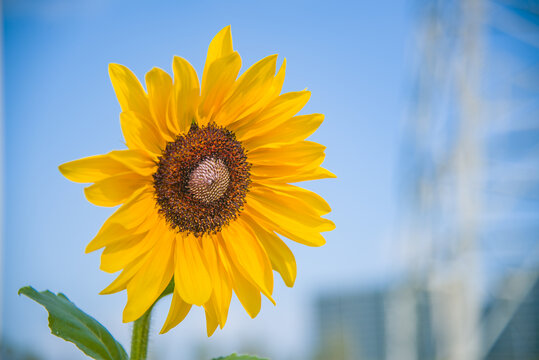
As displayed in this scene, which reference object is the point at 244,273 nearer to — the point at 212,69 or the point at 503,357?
the point at 212,69

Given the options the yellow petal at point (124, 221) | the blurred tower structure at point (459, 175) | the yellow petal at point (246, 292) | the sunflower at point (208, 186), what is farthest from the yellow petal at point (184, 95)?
the blurred tower structure at point (459, 175)

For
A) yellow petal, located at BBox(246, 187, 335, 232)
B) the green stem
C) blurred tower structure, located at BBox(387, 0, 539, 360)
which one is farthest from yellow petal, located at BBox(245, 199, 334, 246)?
blurred tower structure, located at BBox(387, 0, 539, 360)

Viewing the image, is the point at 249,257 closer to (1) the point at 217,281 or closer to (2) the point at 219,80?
(1) the point at 217,281

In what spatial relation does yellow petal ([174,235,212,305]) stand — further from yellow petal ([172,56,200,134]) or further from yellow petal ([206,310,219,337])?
yellow petal ([172,56,200,134])

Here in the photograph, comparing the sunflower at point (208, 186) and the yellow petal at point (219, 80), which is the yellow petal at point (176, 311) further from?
the yellow petal at point (219, 80)

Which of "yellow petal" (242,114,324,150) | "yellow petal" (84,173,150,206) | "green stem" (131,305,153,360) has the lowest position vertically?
"green stem" (131,305,153,360)

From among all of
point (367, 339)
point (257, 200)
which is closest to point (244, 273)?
point (257, 200)
